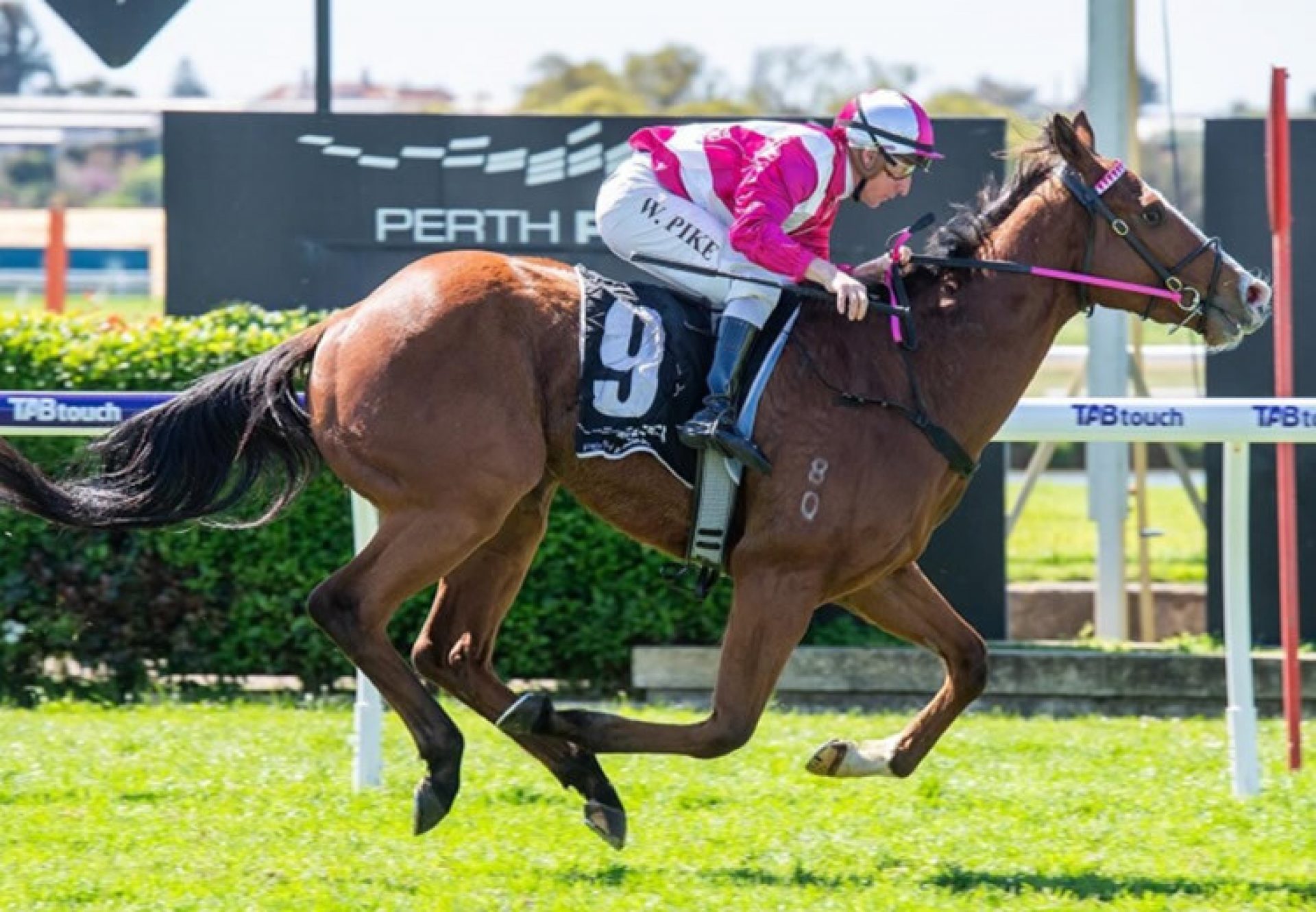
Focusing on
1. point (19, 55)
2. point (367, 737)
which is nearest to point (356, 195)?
point (367, 737)

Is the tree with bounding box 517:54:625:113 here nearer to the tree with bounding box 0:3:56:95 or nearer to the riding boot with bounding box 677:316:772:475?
the tree with bounding box 0:3:56:95

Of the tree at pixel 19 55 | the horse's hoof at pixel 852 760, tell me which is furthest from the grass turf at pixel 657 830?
the tree at pixel 19 55

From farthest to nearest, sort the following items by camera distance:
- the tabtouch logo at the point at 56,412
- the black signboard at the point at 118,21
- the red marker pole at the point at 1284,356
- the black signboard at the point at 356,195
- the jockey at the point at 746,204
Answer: the black signboard at the point at 118,21
the black signboard at the point at 356,195
the red marker pole at the point at 1284,356
the tabtouch logo at the point at 56,412
the jockey at the point at 746,204

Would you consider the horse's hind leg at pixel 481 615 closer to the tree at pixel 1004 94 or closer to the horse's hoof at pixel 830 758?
the horse's hoof at pixel 830 758

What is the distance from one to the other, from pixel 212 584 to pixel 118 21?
2788 millimetres

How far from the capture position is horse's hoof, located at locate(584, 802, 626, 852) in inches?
226

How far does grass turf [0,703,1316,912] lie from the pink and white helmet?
6.21ft

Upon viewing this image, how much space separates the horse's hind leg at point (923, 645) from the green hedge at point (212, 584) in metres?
2.57

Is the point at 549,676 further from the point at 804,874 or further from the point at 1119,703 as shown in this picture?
the point at 804,874

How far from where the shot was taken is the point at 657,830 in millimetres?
6172

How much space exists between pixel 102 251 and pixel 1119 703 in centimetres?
2766

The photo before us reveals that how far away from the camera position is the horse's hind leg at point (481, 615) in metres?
6.11

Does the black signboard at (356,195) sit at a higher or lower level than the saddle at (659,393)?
higher

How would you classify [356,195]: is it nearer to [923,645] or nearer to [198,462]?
[198,462]
